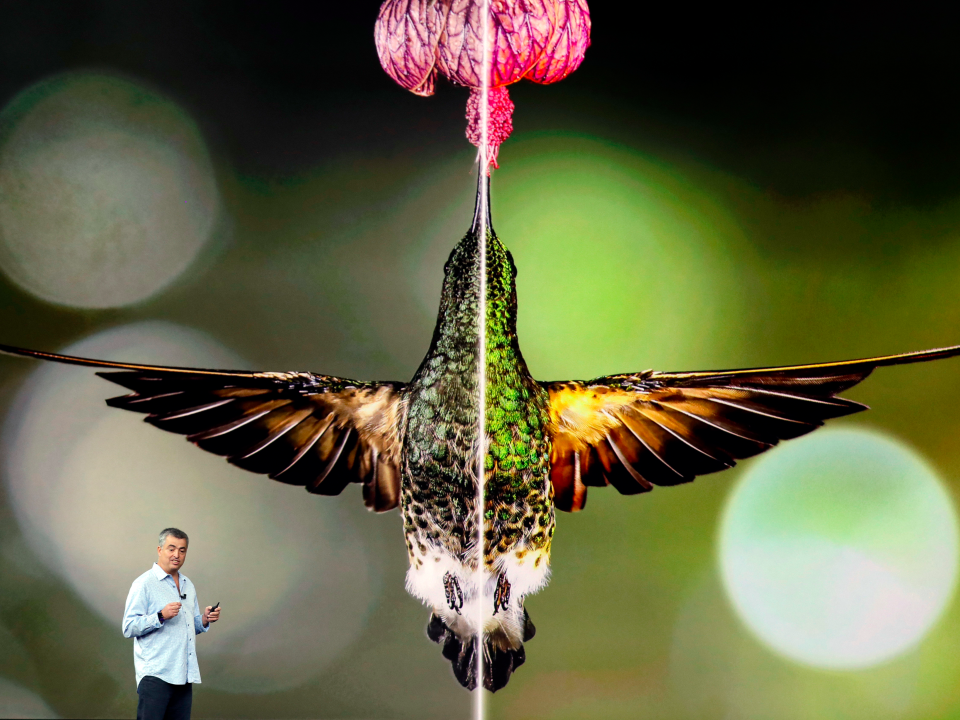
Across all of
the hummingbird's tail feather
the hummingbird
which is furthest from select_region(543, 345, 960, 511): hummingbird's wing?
the hummingbird's tail feather

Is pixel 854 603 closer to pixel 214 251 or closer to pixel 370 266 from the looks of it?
pixel 370 266

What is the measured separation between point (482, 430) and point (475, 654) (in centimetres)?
45

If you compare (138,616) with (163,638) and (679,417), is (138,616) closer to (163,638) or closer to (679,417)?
(163,638)

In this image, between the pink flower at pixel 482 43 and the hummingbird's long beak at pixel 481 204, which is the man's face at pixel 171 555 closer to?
the hummingbird's long beak at pixel 481 204

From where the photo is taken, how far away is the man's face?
153 cm

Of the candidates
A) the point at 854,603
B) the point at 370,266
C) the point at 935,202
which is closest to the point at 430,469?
the point at 370,266

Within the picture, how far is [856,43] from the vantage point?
1.68 m

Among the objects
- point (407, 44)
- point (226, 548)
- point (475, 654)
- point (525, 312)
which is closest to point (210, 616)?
point (226, 548)

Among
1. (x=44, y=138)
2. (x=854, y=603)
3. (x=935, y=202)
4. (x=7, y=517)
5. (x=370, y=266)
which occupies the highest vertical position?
(x=44, y=138)

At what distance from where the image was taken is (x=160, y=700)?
1491mm

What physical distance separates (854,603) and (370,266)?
1134 millimetres

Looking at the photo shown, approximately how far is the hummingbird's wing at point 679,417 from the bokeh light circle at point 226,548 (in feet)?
Result: 1.53

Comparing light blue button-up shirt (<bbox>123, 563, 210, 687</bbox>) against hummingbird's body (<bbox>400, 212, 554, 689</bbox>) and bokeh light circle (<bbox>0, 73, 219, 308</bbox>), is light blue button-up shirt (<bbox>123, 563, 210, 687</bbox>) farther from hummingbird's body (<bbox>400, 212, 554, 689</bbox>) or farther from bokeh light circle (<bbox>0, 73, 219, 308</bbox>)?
bokeh light circle (<bbox>0, 73, 219, 308</bbox>)

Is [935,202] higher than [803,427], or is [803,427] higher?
[935,202]
